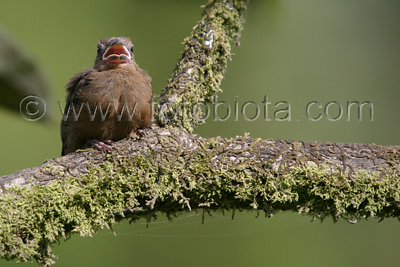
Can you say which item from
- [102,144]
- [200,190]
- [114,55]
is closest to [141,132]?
[102,144]

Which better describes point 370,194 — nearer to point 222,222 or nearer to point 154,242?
point 222,222

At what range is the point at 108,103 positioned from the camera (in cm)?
214

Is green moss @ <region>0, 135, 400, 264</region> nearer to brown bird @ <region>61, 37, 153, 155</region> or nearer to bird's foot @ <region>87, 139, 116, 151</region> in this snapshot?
bird's foot @ <region>87, 139, 116, 151</region>

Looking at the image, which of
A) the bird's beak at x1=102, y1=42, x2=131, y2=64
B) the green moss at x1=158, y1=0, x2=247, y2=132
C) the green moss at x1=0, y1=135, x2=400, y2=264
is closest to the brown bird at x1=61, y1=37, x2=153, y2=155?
the bird's beak at x1=102, y1=42, x2=131, y2=64

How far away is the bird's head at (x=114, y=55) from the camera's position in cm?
240

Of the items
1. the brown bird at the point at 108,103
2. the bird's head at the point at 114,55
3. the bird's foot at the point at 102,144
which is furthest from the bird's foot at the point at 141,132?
the bird's head at the point at 114,55

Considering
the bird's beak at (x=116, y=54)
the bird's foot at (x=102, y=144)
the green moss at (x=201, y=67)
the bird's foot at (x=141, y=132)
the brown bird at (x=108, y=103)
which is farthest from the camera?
the bird's beak at (x=116, y=54)

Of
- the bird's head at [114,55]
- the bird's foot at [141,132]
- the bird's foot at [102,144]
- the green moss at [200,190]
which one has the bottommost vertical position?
the green moss at [200,190]

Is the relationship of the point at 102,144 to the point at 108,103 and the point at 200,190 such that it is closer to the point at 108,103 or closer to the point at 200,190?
the point at 108,103

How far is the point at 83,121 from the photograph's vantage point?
221 centimetres

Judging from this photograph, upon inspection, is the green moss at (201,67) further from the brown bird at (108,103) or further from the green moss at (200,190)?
the green moss at (200,190)

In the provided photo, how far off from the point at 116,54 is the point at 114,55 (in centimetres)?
3

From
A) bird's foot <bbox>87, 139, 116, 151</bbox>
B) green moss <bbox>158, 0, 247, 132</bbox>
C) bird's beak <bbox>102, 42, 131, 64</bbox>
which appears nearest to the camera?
bird's foot <bbox>87, 139, 116, 151</bbox>

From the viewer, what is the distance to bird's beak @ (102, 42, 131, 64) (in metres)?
2.39
